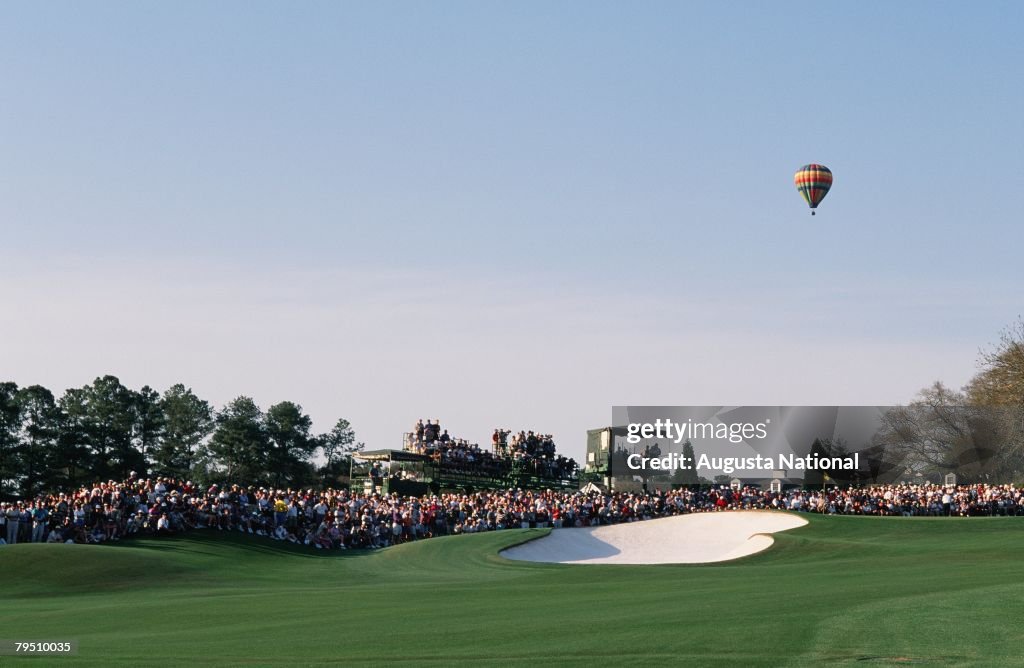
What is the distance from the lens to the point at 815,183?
64.1m

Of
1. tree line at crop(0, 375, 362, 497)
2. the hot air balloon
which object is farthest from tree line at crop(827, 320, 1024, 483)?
tree line at crop(0, 375, 362, 497)

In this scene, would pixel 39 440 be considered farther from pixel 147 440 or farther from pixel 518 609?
pixel 518 609

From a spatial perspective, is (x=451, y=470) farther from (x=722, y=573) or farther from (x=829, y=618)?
(x=829, y=618)

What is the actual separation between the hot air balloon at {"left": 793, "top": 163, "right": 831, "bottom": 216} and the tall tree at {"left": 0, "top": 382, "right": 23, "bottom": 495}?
54025 mm

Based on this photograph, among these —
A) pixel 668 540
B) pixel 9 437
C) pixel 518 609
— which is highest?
pixel 9 437

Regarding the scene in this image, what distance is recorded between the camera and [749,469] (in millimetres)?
65125

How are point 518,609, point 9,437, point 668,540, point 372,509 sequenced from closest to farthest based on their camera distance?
point 518,609, point 668,540, point 372,509, point 9,437

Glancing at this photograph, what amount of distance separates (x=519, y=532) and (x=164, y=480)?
42.0 ft

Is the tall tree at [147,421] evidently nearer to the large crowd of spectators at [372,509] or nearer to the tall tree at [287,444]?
the tall tree at [287,444]

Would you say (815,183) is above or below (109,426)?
above

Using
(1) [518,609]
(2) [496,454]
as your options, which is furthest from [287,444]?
(1) [518,609]

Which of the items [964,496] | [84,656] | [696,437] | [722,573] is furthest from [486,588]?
[696,437]

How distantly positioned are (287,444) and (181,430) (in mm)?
8871

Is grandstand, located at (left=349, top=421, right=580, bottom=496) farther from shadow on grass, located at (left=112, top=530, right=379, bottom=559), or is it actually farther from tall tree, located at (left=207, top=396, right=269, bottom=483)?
tall tree, located at (left=207, top=396, right=269, bottom=483)
